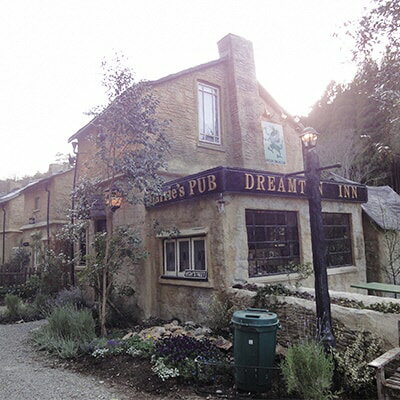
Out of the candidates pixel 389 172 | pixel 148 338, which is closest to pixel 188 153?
pixel 148 338

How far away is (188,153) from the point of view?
423 inches

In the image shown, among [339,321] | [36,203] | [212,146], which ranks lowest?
[339,321]

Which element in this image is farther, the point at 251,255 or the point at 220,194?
the point at 251,255

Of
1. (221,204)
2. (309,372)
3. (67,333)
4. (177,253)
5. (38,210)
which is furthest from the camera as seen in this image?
(38,210)

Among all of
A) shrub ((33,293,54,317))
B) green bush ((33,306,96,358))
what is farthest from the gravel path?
shrub ((33,293,54,317))

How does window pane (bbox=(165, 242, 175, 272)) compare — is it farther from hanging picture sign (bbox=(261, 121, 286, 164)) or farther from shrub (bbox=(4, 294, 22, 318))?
shrub (bbox=(4, 294, 22, 318))

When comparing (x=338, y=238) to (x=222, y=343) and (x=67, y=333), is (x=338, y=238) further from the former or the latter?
(x=67, y=333)

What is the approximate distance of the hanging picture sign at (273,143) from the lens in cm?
1278

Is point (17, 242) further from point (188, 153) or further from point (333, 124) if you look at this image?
point (333, 124)

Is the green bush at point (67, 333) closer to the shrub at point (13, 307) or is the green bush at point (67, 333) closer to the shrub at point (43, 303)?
the shrub at point (43, 303)

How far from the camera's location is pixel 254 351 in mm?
4867

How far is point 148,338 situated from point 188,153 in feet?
18.7

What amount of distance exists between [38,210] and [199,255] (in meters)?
13.9

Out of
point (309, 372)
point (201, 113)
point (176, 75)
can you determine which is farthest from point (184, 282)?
point (176, 75)
